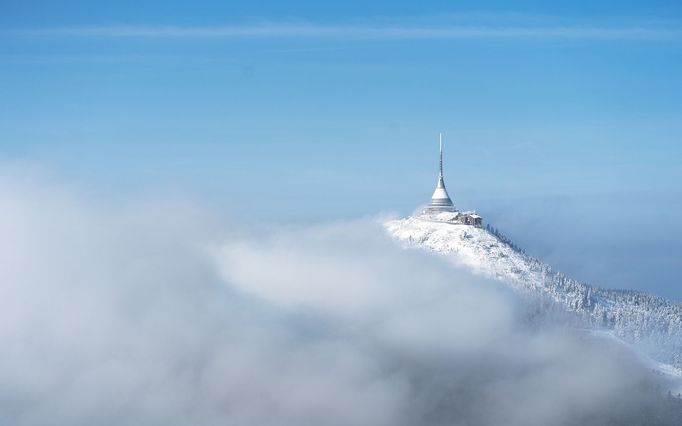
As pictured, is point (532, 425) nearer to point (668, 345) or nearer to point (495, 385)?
point (495, 385)

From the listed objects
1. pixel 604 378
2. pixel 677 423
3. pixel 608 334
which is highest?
pixel 608 334

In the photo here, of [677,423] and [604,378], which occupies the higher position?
[604,378]

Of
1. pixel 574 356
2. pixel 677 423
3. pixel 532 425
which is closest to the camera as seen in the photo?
pixel 677 423

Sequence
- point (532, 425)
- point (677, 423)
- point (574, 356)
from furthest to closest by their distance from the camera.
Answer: point (574, 356) → point (532, 425) → point (677, 423)

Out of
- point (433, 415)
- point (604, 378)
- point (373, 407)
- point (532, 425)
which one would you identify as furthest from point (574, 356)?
point (373, 407)

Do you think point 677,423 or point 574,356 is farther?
point 574,356

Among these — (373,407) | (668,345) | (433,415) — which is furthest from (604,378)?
(373,407)

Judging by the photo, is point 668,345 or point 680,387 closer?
point 680,387

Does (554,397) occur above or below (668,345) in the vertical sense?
below

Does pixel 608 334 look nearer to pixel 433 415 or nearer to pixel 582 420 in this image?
pixel 582 420
